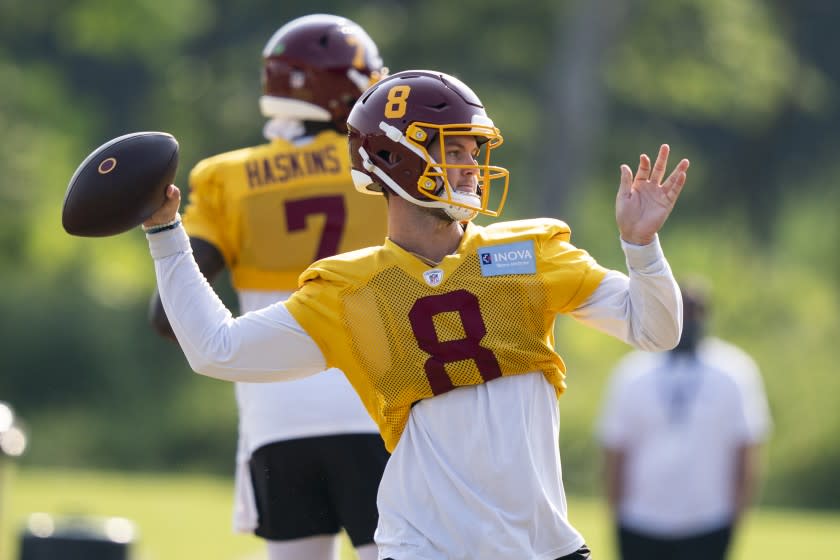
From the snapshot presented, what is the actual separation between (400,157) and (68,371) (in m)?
17.4

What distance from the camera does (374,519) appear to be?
5.12m

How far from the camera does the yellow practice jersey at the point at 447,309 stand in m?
4.11

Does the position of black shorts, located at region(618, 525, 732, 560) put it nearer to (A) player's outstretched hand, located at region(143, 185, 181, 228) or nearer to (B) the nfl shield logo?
(B) the nfl shield logo

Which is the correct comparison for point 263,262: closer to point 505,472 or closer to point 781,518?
point 505,472

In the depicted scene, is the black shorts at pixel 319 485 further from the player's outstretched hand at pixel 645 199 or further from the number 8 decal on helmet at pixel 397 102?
the player's outstretched hand at pixel 645 199

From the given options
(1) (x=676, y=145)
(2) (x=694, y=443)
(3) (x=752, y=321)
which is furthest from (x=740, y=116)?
(2) (x=694, y=443)

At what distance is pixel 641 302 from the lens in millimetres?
4074

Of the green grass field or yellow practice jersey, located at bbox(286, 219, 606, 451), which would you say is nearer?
yellow practice jersey, located at bbox(286, 219, 606, 451)

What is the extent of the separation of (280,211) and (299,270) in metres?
0.20

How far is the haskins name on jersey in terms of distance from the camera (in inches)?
210

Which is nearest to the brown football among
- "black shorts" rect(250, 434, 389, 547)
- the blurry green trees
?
"black shorts" rect(250, 434, 389, 547)

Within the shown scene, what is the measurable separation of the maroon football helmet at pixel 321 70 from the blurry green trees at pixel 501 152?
1285cm

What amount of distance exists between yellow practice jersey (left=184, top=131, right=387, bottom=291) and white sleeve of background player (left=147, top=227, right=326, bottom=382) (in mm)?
1096

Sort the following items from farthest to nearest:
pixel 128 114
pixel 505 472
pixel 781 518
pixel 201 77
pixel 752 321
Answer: pixel 128 114, pixel 201 77, pixel 752 321, pixel 781 518, pixel 505 472
